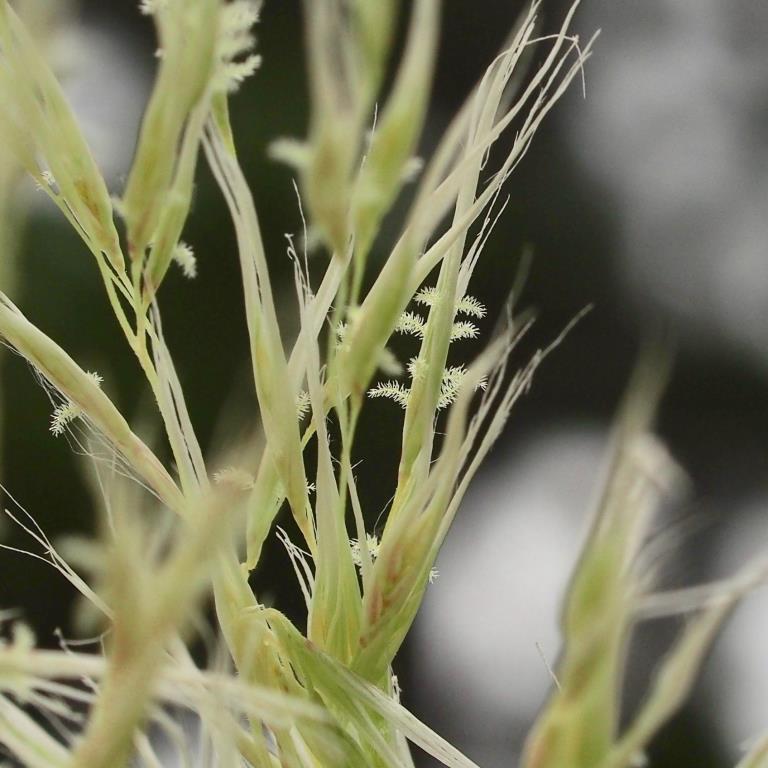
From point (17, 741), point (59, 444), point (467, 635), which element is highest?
point (17, 741)

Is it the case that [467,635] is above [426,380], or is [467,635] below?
below

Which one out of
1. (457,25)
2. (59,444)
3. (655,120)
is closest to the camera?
(59,444)

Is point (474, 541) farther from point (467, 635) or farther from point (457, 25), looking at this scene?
point (457, 25)

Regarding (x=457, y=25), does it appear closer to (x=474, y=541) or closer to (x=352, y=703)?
(x=474, y=541)

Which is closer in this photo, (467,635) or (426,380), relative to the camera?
(426,380)

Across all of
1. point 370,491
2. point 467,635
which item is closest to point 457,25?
point 370,491

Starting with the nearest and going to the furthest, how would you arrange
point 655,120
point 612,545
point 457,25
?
point 612,545, point 457,25, point 655,120
